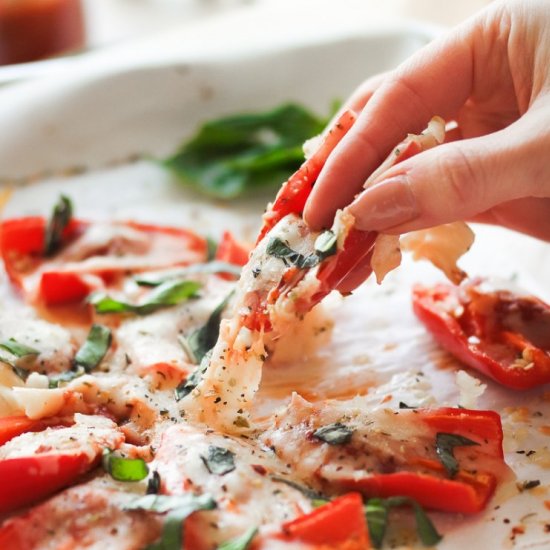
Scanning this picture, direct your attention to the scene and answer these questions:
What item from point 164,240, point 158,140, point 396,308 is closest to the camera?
point 396,308

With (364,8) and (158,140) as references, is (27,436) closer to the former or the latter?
(158,140)

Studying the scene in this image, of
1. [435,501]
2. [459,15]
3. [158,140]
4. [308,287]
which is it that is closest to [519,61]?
[308,287]

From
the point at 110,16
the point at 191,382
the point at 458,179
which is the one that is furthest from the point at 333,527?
the point at 110,16

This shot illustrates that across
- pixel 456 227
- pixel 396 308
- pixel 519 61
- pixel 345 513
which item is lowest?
pixel 396 308

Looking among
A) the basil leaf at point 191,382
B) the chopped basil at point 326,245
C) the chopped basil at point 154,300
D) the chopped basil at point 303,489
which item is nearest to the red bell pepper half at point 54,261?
the chopped basil at point 154,300

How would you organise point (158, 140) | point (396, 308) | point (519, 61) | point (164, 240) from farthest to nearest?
1. point (158, 140)
2. point (164, 240)
3. point (396, 308)
4. point (519, 61)

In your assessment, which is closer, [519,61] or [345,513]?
[345,513]

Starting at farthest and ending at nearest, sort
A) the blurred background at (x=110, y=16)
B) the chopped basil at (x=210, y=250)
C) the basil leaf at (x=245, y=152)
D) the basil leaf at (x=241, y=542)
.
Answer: the blurred background at (x=110, y=16)
the basil leaf at (x=245, y=152)
the chopped basil at (x=210, y=250)
the basil leaf at (x=241, y=542)

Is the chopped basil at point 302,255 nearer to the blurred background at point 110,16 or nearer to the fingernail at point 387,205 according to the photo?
the fingernail at point 387,205
